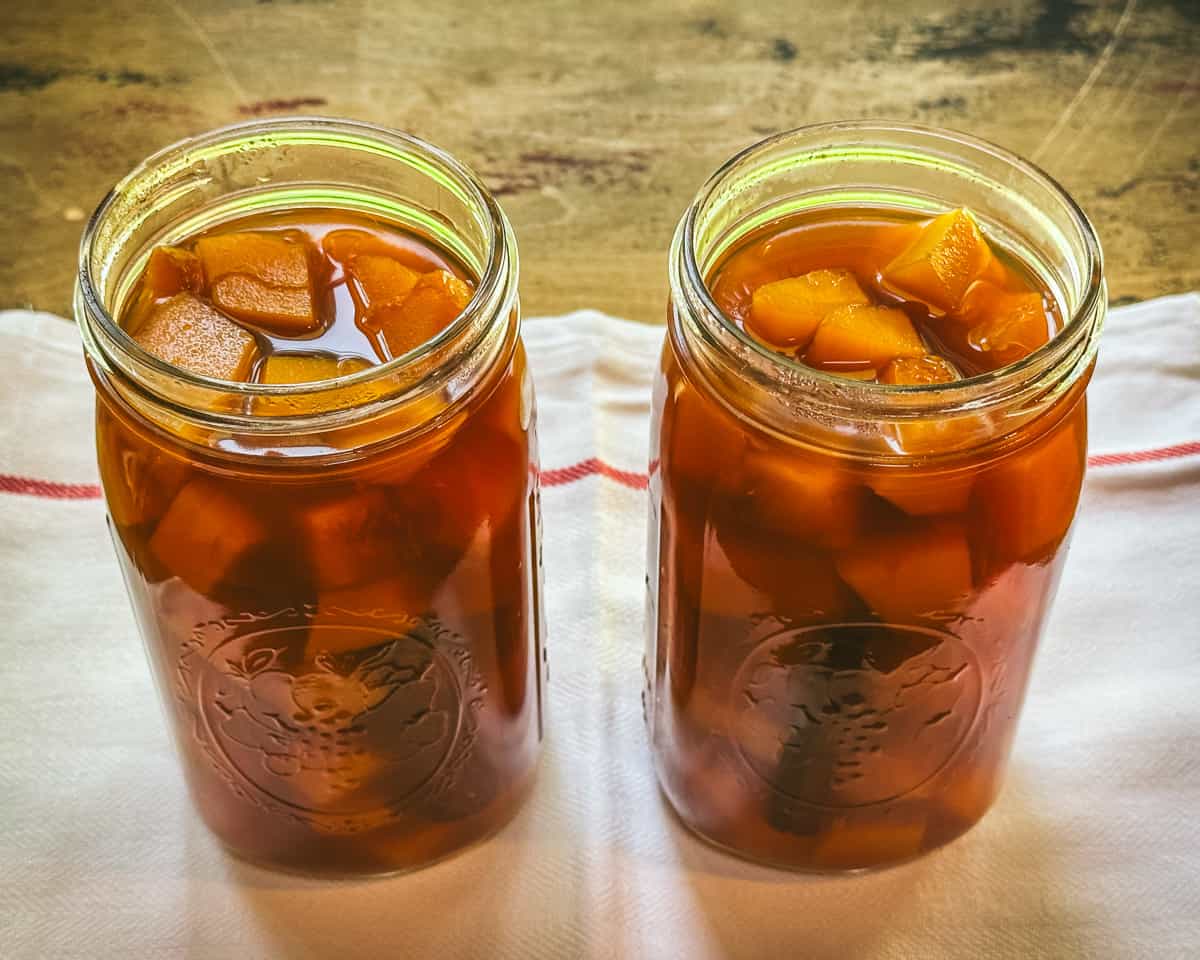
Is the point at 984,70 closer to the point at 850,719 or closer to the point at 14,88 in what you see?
the point at 850,719

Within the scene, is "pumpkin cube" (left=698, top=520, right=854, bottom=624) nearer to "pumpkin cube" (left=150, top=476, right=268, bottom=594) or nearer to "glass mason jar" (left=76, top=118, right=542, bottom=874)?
"glass mason jar" (left=76, top=118, right=542, bottom=874)

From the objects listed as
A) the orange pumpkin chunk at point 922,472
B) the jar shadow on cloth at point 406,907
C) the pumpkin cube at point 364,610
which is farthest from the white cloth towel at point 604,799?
the orange pumpkin chunk at point 922,472

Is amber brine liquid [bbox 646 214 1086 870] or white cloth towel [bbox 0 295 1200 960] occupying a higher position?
amber brine liquid [bbox 646 214 1086 870]

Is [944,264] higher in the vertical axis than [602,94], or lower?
higher

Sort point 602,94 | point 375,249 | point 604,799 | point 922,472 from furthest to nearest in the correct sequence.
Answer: point 602,94 → point 604,799 → point 375,249 → point 922,472

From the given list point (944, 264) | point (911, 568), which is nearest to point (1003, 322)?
point (944, 264)

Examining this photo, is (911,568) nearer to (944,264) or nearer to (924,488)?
(924,488)

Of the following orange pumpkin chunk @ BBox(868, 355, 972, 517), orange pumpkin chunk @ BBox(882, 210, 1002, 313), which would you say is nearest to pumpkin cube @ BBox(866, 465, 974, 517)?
orange pumpkin chunk @ BBox(868, 355, 972, 517)
